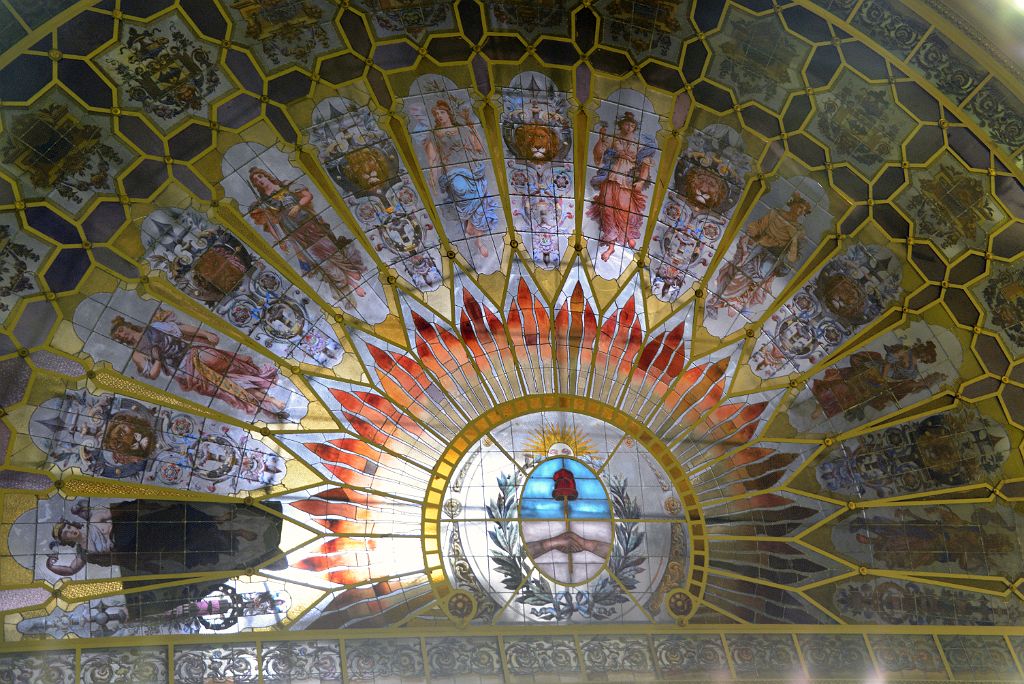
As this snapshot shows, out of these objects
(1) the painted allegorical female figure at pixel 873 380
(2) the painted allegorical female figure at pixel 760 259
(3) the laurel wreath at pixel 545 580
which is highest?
(2) the painted allegorical female figure at pixel 760 259

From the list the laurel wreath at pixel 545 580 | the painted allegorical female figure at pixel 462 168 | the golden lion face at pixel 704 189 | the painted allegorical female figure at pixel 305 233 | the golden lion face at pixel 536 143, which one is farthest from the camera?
the laurel wreath at pixel 545 580

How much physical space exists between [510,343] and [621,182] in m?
2.79

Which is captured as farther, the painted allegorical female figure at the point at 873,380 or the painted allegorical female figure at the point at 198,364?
the painted allegorical female figure at the point at 873,380

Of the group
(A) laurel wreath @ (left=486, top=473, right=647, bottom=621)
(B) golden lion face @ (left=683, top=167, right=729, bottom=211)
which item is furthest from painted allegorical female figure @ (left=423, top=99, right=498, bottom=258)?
(A) laurel wreath @ (left=486, top=473, right=647, bottom=621)

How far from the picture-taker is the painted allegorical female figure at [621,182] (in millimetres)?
15258

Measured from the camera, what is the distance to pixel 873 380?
1602 centimetres

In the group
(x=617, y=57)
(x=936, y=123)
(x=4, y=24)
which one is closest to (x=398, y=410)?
(x=617, y=57)

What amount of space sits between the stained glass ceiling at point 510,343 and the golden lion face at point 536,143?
0.13 ft

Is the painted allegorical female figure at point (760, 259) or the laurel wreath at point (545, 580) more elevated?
the painted allegorical female figure at point (760, 259)

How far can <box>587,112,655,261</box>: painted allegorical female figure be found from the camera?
15258mm

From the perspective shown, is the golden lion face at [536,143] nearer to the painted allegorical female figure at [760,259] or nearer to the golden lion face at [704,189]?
the golden lion face at [704,189]

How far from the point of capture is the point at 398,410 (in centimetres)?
1581

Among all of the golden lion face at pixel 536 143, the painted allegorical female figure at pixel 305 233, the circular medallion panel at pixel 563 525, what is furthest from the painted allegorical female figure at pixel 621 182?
the painted allegorical female figure at pixel 305 233

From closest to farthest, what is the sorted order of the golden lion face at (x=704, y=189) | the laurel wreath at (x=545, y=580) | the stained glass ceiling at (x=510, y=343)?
the stained glass ceiling at (x=510, y=343) < the golden lion face at (x=704, y=189) < the laurel wreath at (x=545, y=580)
